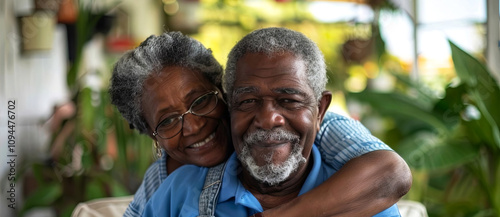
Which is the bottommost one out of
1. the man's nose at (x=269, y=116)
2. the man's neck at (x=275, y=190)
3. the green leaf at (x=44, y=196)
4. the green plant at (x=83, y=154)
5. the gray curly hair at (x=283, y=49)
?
the green leaf at (x=44, y=196)

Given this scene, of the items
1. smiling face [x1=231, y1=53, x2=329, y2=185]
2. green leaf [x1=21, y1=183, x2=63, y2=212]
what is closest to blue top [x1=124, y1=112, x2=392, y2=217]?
smiling face [x1=231, y1=53, x2=329, y2=185]

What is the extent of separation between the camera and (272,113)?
1377 millimetres

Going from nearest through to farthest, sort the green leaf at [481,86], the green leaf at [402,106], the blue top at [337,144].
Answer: the blue top at [337,144]
the green leaf at [481,86]
the green leaf at [402,106]

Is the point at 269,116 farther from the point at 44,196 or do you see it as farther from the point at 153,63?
the point at 44,196

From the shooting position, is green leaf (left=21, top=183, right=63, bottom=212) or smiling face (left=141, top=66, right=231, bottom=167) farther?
green leaf (left=21, top=183, right=63, bottom=212)

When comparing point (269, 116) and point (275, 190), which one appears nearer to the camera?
point (269, 116)

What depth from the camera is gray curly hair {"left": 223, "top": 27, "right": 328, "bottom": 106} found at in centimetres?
140

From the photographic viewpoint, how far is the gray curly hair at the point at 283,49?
4.60 feet

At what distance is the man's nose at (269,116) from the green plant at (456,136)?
154cm

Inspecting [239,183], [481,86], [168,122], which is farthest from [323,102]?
[481,86]

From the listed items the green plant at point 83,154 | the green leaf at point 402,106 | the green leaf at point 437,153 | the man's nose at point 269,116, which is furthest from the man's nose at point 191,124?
the green leaf at point 402,106

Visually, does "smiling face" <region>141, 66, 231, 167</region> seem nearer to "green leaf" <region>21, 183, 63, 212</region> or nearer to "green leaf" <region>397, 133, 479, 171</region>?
"green leaf" <region>397, 133, 479, 171</region>

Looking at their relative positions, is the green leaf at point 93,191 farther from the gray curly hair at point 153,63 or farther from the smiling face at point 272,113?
the smiling face at point 272,113

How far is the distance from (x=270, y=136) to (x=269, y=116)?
53 mm
